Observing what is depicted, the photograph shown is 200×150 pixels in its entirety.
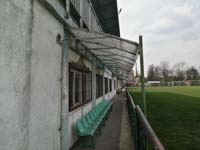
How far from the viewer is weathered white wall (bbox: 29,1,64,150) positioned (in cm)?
240

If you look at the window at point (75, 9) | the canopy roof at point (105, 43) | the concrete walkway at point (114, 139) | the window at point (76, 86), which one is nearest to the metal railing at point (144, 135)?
the concrete walkway at point (114, 139)

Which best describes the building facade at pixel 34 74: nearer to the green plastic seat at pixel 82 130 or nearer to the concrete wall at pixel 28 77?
the concrete wall at pixel 28 77

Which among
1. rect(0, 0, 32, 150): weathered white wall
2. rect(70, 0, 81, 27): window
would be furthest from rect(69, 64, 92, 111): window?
rect(0, 0, 32, 150): weathered white wall

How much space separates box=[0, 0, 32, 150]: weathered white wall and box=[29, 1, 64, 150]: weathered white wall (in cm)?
18

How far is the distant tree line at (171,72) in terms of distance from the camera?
73.6m

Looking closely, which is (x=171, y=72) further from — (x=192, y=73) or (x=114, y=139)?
(x=114, y=139)

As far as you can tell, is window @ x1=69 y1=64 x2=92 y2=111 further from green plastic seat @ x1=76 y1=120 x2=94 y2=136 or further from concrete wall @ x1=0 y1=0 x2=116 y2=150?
concrete wall @ x1=0 y1=0 x2=116 y2=150

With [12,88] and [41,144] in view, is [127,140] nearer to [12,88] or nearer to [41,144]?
[41,144]

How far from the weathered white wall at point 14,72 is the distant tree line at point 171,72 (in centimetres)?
7727

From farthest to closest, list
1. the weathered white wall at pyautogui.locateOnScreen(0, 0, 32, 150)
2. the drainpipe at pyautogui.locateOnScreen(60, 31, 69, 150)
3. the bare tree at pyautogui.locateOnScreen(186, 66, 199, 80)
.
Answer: the bare tree at pyautogui.locateOnScreen(186, 66, 199, 80) → the drainpipe at pyautogui.locateOnScreen(60, 31, 69, 150) → the weathered white wall at pyautogui.locateOnScreen(0, 0, 32, 150)

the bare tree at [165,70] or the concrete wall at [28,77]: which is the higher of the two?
the bare tree at [165,70]

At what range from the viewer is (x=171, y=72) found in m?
77.2

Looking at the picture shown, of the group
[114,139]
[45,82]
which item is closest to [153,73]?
[114,139]

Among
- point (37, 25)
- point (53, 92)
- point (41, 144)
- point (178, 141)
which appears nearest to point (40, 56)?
point (37, 25)
